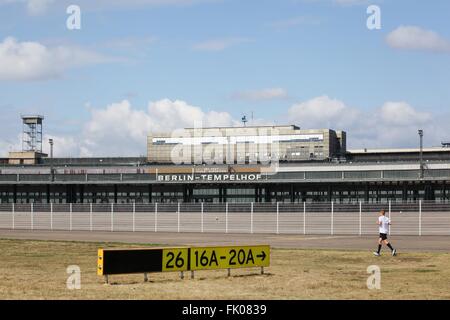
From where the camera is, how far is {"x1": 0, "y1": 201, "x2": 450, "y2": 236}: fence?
4619 centimetres

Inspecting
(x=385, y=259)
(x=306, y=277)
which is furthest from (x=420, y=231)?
(x=306, y=277)

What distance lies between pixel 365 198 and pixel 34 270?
54999mm

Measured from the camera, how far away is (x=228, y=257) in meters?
A: 21.6

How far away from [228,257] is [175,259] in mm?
1862

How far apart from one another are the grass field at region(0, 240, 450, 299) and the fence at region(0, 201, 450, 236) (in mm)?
17669

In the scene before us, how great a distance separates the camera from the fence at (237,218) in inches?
1818

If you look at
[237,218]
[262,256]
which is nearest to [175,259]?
[262,256]

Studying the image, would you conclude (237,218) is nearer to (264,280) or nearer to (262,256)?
(262,256)
